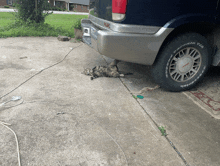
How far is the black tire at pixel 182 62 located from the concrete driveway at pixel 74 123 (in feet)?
2.21

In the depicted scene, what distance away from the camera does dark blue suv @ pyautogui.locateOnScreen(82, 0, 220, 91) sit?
2.60 meters

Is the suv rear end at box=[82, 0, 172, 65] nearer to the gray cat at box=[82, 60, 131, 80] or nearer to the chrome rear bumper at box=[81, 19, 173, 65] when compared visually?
the chrome rear bumper at box=[81, 19, 173, 65]

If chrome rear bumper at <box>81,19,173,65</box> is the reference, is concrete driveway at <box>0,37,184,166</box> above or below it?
below

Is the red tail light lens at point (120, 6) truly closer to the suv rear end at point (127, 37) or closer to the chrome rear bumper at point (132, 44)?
the suv rear end at point (127, 37)

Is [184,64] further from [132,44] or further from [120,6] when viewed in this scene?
[120,6]

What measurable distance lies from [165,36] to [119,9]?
76 cm

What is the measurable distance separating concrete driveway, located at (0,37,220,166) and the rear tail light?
114cm

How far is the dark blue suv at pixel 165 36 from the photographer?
2602 millimetres

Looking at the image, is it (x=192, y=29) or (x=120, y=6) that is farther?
(x=192, y=29)

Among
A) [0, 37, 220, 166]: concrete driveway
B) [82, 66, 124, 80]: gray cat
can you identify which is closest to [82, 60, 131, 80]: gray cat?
[82, 66, 124, 80]: gray cat

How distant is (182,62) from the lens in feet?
10.0

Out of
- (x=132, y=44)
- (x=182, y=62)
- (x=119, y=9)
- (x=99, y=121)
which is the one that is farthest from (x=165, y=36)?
(x=99, y=121)

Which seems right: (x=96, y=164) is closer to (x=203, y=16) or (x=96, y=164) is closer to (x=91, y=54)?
(x=203, y=16)

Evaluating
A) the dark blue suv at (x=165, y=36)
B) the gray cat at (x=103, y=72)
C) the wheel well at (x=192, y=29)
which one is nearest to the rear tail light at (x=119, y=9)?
the dark blue suv at (x=165, y=36)
